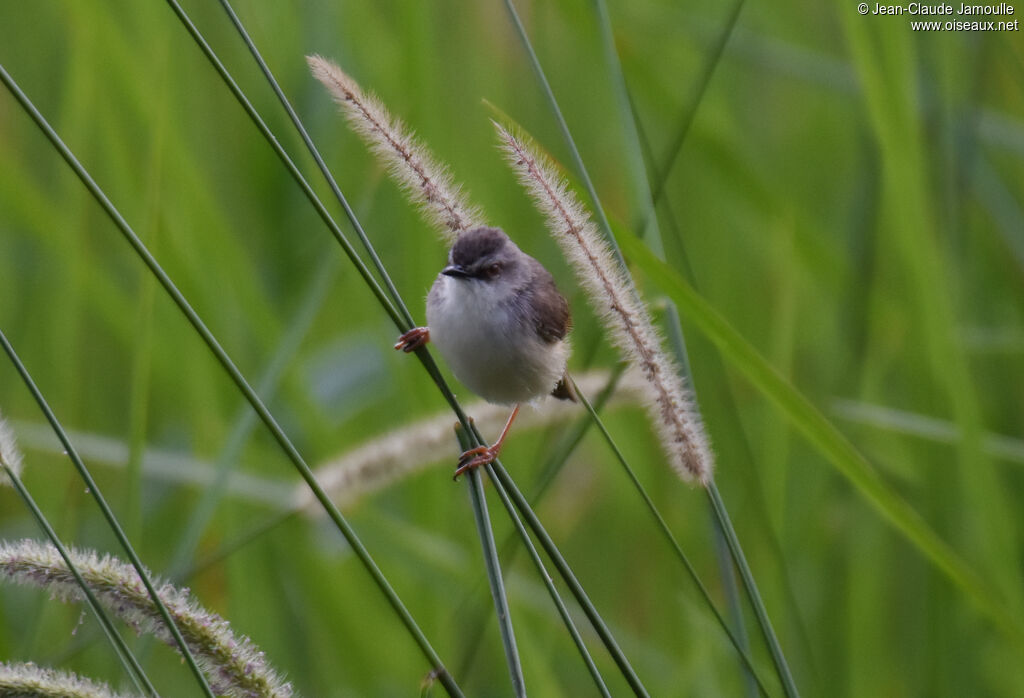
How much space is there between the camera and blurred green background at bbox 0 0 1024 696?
3086 millimetres

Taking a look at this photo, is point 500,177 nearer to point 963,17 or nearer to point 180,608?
point 963,17

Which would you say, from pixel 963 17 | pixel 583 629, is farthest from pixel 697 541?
pixel 963 17

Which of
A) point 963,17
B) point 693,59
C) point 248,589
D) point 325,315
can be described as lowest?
point 248,589

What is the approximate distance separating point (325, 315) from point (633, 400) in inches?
77.0

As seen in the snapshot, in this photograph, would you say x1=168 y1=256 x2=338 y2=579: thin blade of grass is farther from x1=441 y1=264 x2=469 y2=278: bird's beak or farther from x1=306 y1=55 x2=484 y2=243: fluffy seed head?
x1=306 y1=55 x2=484 y2=243: fluffy seed head

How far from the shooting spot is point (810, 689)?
321cm

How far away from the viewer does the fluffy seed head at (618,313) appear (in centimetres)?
189

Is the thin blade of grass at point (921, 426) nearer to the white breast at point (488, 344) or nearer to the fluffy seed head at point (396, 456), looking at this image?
the fluffy seed head at point (396, 456)

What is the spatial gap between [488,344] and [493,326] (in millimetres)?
52

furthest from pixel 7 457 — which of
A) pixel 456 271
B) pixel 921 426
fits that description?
pixel 921 426

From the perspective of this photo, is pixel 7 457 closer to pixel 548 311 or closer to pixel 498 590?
pixel 498 590

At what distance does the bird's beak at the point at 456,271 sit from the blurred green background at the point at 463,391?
397 mm

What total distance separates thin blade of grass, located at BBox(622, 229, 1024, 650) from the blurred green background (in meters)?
0.38

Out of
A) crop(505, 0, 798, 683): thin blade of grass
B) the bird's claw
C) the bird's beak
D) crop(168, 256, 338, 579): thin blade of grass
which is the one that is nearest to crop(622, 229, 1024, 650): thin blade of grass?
crop(505, 0, 798, 683): thin blade of grass
